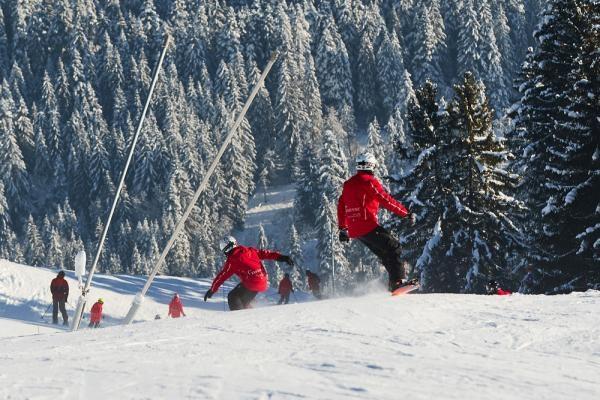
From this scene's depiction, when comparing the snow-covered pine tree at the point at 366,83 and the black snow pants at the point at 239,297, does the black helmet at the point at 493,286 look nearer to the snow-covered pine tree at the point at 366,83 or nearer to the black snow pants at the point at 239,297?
the black snow pants at the point at 239,297

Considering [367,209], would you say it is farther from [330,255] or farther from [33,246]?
[33,246]

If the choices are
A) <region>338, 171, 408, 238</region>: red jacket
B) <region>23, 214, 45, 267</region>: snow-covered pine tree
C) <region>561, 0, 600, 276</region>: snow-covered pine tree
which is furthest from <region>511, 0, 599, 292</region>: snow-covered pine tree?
<region>23, 214, 45, 267</region>: snow-covered pine tree

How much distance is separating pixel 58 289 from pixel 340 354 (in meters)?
20.4

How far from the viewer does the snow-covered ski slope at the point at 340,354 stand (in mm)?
5562

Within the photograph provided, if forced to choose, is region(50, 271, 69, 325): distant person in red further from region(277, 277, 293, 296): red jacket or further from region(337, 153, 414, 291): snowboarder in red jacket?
region(337, 153, 414, 291): snowboarder in red jacket

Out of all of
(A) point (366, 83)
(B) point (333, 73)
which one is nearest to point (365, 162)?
(A) point (366, 83)

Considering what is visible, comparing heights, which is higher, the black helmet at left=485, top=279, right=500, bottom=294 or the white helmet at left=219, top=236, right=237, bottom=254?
the white helmet at left=219, top=236, right=237, bottom=254

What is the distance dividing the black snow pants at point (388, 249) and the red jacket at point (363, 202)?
11 centimetres

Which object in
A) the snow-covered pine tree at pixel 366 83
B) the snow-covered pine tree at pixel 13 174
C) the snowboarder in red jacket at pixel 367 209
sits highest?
the snow-covered pine tree at pixel 366 83

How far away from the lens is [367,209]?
10000mm

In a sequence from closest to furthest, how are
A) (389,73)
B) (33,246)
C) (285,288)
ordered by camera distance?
1. (285,288)
2. (33,246)
3. (389,73)

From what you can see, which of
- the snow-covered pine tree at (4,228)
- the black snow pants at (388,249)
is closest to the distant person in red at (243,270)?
the black snow pants at (388,249)

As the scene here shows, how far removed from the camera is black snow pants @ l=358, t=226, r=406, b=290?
1010 cm

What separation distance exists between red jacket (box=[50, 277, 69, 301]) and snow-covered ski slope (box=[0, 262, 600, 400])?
55.7ft
